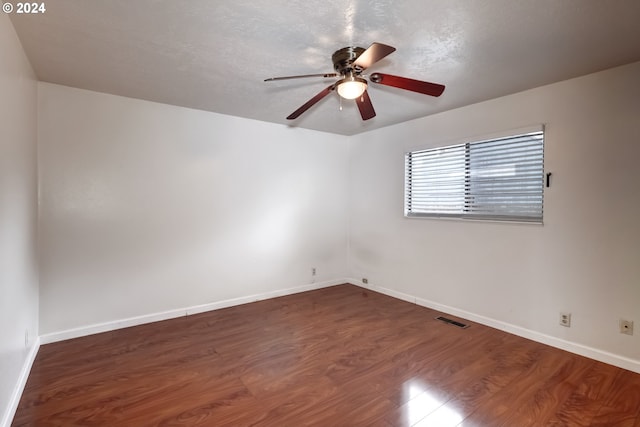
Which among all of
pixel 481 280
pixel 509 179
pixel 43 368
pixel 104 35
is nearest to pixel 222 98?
pixel 104 35

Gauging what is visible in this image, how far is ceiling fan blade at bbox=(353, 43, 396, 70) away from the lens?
5.24 feet

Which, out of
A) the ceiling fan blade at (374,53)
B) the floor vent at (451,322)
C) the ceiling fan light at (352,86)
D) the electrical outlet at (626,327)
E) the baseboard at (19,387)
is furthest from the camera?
the floor vent at (451,322)

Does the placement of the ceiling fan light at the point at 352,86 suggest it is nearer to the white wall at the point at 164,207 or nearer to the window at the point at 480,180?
the window at the point at 480,180

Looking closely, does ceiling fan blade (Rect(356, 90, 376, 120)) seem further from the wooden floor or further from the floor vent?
the floor vent

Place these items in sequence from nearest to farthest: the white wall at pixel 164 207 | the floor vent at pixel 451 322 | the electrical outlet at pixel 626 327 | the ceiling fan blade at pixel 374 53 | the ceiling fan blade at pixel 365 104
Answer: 1. the ceiling fan blade at pixel 374 53
2. the ceiling fan blade at pixel 365 104
3. the electrical outlet at pixel 626 327
4. the white wall at pixel 164 207
5. the floor vent at pixel 451 322

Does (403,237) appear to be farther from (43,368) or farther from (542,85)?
(43,368)

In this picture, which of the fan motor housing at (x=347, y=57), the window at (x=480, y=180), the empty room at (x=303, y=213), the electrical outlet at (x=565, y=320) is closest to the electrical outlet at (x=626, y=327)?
the empty room at (x=303, y=213)

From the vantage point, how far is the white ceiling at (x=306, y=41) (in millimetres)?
1667

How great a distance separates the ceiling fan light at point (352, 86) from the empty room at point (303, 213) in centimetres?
1

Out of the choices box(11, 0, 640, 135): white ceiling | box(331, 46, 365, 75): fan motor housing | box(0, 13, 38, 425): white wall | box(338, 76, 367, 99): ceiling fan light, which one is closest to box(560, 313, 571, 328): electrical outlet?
box(11, 0, 640, 135): white ceiling

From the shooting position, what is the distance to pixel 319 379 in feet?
7.24

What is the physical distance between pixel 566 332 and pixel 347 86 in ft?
9.25

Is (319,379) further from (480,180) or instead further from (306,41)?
(480,180)

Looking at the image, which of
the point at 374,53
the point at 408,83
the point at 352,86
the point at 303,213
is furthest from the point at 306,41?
the point at 303,213
